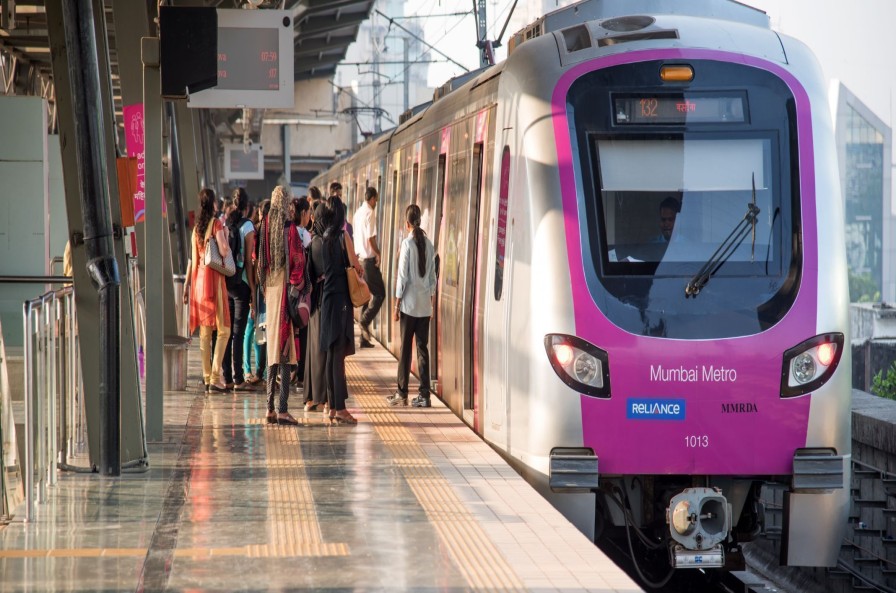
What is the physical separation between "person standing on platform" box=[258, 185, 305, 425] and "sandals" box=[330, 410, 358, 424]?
1.06 ft

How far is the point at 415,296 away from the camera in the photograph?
10.6m

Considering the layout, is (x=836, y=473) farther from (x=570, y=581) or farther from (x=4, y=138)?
(x=4, y=138)

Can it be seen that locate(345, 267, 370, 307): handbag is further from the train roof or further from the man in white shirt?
the man in white shirt

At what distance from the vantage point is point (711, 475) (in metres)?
6.77

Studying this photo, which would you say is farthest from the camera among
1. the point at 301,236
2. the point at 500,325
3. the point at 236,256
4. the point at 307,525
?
the point at 236,256

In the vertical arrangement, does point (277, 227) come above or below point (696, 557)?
above

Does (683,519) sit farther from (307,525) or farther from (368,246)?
(368,246)

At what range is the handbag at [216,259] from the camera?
11047mm

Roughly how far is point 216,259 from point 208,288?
0.37 meters

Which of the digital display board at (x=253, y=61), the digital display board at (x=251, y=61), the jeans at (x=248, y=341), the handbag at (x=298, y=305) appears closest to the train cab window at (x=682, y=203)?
the handbag at (x=298, y=305)

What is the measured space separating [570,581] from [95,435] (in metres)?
3.73

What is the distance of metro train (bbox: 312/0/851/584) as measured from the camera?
670cm

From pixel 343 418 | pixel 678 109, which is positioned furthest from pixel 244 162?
pixel 678 109

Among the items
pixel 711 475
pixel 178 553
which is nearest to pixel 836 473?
pixel 711 475
